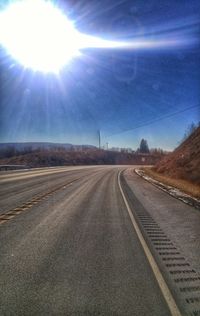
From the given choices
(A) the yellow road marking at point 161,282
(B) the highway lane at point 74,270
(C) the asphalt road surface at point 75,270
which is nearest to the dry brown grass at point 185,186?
(C) the asphalt road surface at point 75,270

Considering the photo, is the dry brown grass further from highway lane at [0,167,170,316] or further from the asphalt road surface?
highway lane at [0,167,170,316]

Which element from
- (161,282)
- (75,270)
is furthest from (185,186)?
(161,282)

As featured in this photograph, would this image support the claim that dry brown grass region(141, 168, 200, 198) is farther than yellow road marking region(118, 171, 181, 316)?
Yes

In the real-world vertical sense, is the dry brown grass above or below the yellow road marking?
above

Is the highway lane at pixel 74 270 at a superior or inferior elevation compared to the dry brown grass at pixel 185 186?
inferior

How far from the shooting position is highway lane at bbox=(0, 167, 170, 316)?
4.91m

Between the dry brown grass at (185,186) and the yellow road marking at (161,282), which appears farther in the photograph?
the dry brown grass at (185,186)

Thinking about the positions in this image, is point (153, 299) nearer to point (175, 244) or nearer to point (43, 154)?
point (175, 244)

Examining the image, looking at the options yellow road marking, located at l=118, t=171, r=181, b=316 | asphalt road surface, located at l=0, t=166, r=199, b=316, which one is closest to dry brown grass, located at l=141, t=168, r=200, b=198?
asphalt road surface, located at l=0, t=166, r=199, b=316

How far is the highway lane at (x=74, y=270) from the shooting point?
4.91 metres

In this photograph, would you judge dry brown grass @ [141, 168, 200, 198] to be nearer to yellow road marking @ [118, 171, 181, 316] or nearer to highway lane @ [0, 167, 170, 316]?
highway lane @ [0, 167, 170, 316]

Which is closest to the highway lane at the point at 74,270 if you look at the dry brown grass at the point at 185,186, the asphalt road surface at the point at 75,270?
the asphalt road surface at the point at 75,270

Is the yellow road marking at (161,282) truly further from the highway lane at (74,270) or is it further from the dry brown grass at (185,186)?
the dry brown grass at (185,186)

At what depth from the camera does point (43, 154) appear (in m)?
111
